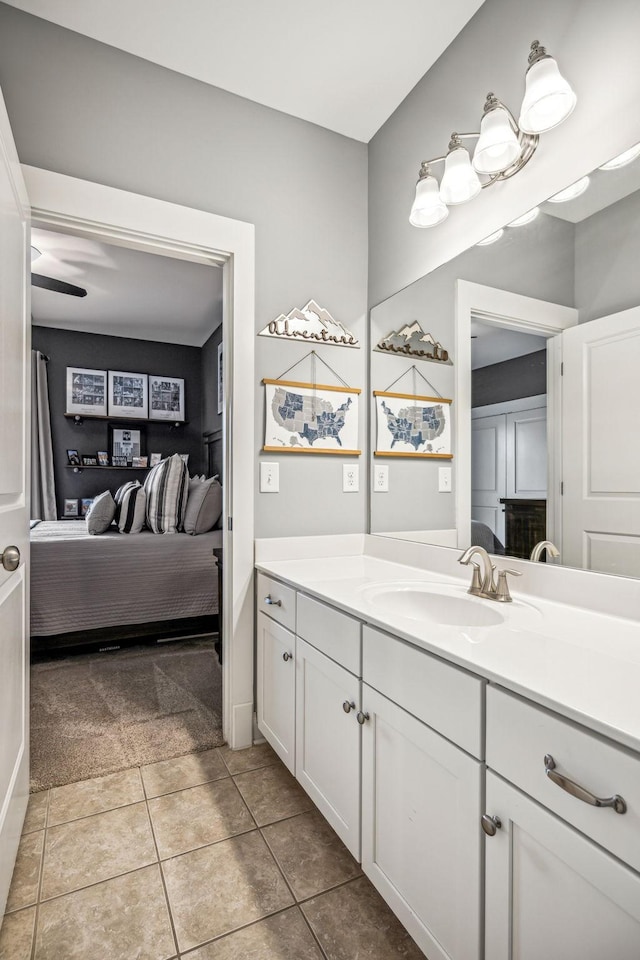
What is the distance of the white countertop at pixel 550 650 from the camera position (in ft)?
2.39

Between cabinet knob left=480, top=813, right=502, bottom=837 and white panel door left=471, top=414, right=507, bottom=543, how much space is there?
869mm

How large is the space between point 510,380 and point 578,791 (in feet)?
3.85

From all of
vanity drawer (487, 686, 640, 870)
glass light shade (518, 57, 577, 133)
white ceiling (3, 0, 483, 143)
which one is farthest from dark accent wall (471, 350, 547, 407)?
white ceiling (3, 0, 483, 143)

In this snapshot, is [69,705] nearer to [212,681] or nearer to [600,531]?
[212,681]

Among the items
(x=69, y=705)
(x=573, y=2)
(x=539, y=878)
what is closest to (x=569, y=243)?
(x=573, y=2)

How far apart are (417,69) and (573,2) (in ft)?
2.28

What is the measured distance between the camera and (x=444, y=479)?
1882mm

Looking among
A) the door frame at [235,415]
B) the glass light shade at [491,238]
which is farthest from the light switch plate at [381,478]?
the glass light shade at [491,238]

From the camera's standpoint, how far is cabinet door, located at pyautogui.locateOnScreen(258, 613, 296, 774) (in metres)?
1.69

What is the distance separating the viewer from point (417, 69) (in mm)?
1882

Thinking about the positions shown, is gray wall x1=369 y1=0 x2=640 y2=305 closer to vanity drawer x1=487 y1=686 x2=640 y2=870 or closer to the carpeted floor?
vanity drawer x1=487 y1=686 x2=640 y2=870

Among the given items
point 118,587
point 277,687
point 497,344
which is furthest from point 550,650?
point 118,587

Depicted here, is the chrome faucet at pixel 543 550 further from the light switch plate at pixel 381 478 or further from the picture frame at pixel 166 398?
the picture frame at pixel 166 398

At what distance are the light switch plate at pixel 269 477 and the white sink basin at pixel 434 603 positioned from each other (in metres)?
0.67
